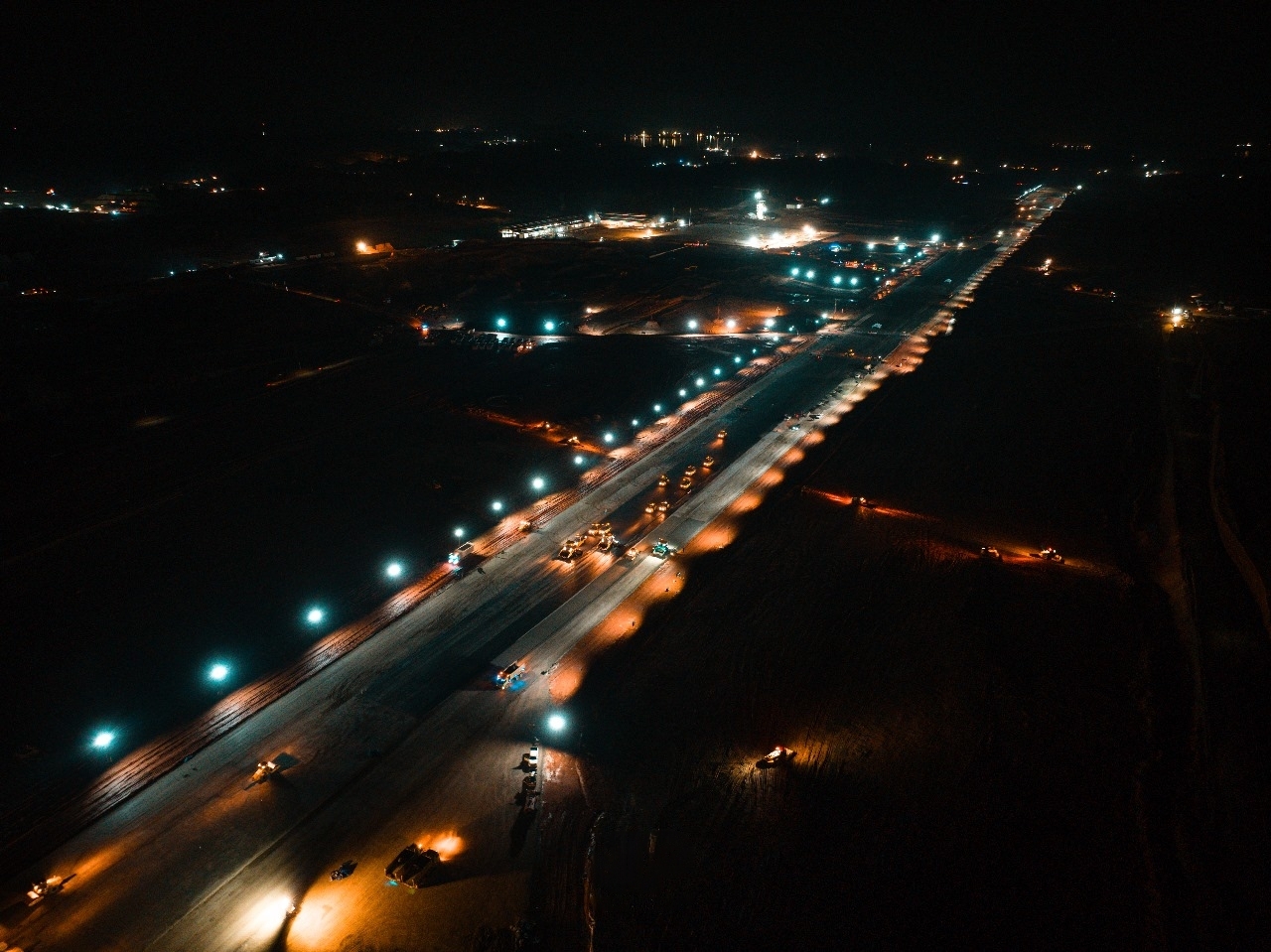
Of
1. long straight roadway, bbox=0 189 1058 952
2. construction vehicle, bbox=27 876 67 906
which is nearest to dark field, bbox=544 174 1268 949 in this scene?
long straight roadway, bbox=0 189 1058 952

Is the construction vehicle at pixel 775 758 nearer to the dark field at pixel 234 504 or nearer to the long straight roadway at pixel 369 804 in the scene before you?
the long straight roadway at pixel 369 804

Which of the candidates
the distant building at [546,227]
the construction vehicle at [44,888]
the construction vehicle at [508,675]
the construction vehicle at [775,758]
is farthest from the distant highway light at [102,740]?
the distant building at [546,227]

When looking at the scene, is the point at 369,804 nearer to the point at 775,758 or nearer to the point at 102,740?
the point at 102,740

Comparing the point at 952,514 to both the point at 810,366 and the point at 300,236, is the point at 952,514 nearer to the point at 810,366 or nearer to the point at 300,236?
the point at 810,366

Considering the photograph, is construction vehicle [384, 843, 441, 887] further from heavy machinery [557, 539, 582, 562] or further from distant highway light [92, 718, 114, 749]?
heavy machinery [557, 539, 582, 562]

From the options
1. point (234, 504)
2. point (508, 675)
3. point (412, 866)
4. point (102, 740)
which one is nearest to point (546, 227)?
point (234, 504)
